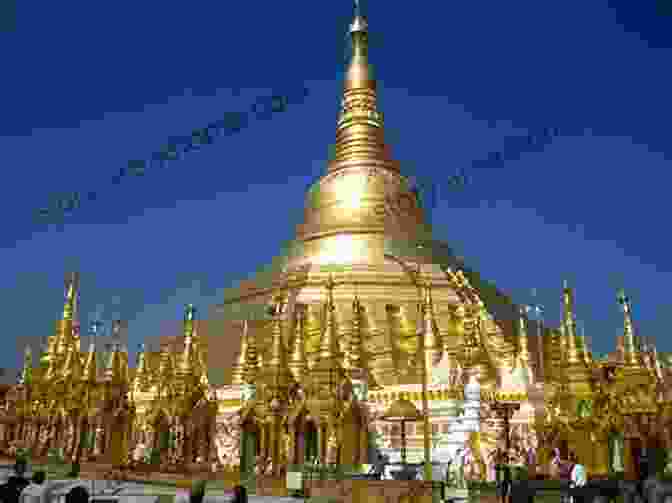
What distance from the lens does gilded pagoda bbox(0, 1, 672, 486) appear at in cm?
2142

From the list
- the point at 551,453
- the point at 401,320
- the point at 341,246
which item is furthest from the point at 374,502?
the point at 341,246

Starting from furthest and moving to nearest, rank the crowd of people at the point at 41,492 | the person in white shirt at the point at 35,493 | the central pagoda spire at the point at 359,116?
1. the central pagoda spire at the point at 359,116
2. the person in white shirt at the point at 35,493
3. the crowd of people at the point at 41,492

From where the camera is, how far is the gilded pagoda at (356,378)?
21422 mm

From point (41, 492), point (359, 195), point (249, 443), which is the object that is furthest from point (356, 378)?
point (41, 492)

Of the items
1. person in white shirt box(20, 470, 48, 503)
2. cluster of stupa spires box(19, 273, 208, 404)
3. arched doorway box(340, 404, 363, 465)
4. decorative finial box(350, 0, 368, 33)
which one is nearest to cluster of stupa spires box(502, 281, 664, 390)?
arched doorway box(340, 404, 363, 465)

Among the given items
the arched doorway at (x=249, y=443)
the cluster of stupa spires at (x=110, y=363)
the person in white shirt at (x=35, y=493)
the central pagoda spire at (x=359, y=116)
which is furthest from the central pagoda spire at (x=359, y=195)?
the person in white shirt at (x=35, y=493)

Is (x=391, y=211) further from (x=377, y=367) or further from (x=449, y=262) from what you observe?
(x=377, y=367)

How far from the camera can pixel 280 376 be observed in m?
23.1

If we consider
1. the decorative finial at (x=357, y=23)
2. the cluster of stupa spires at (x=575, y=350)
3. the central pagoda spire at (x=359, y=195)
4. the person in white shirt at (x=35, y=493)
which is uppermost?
the decorative finial at (x=357, y=23)

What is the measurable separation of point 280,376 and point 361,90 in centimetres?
2831

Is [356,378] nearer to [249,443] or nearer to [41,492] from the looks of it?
[249,443]

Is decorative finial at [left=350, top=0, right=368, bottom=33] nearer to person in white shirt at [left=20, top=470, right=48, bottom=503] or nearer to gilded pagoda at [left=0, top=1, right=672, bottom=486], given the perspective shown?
gilded pagoda at [left=0, top=1, right=672, bottom=486]

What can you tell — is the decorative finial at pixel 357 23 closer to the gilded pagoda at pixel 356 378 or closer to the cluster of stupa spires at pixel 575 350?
the gilded pagoda at pixel 356 378

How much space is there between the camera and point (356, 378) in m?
27.1
